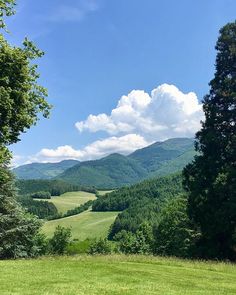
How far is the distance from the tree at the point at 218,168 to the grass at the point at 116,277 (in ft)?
25.5

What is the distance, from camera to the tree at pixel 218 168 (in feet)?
109

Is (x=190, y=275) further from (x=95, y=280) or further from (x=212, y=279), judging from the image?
(x=95, y=280)

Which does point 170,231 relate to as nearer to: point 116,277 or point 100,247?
point 100,247

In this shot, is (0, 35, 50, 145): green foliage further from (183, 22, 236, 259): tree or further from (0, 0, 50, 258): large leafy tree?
(183, 22, 236, 259): tree

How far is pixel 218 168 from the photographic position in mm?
34469

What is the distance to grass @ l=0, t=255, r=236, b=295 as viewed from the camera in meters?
16.8

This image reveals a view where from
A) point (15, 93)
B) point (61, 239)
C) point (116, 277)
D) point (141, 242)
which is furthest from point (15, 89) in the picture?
point (141, 242)

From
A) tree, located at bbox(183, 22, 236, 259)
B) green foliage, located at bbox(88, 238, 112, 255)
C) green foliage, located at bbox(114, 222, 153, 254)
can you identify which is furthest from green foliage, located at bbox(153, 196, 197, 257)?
green foliage, located at bbox(88, 238, 112, 255)

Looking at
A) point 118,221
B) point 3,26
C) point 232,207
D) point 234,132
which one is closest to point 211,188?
point 232,207

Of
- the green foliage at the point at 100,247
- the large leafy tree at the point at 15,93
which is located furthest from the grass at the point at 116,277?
the green foliage at the point at 100,247

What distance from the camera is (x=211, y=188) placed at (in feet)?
113

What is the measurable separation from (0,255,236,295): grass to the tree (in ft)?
25.5

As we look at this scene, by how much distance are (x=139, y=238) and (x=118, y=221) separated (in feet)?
231

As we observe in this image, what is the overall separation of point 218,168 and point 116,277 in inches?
677
